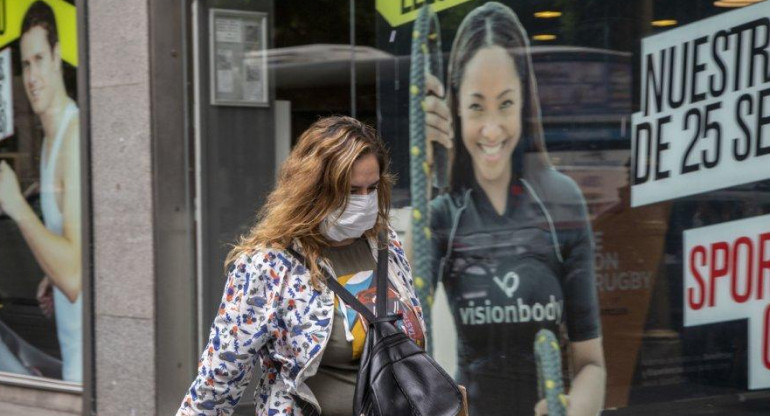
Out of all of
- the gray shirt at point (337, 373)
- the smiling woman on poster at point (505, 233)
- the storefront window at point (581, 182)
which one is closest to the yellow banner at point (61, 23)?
the storefront window at point (581, 182)

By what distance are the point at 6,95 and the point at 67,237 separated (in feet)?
3.89

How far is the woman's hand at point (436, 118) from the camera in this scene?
614 centimetres

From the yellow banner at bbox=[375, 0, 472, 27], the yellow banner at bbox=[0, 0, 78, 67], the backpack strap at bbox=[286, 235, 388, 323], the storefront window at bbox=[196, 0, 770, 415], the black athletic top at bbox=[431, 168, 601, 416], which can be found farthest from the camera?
the yellow banner at bbox=[0, 0, 78, 67]

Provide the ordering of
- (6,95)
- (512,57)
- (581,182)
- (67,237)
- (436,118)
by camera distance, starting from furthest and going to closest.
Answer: (6,95) < (67,237) < (436,118) < (512,57) < (581,182)

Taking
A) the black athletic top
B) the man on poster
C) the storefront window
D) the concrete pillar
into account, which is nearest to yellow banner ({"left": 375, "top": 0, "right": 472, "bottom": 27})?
the storefront window

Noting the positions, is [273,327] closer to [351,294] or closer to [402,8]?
[351,294]

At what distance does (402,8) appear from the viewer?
6.36m

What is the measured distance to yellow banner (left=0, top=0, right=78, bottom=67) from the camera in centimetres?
790

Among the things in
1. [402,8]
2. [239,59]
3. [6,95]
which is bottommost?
[6,95]

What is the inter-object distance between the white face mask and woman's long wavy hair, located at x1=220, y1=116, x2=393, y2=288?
2 centimetres

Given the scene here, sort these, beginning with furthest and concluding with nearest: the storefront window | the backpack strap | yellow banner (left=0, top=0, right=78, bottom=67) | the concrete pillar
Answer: yellow banner (left=0, top=0, right=78, bottom=67) < the concrete pillar < the storefront window < the backpack strap

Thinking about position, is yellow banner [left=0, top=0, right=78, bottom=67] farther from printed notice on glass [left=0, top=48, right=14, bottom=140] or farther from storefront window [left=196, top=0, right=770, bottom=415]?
storefront window [left=196, top=0, right=770, bottom=415]

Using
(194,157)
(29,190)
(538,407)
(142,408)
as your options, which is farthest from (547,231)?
(29,190)

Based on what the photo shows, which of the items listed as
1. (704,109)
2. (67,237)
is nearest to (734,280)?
(704,109)
